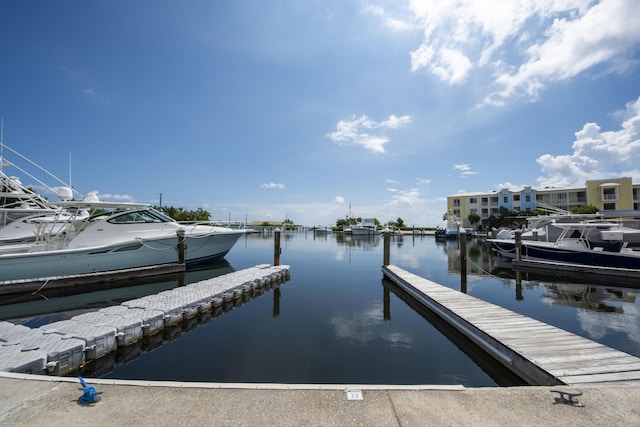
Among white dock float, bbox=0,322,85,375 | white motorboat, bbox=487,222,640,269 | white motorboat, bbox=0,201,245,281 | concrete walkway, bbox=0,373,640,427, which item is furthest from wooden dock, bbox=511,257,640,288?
white dock float, bbox=0,322,85,375

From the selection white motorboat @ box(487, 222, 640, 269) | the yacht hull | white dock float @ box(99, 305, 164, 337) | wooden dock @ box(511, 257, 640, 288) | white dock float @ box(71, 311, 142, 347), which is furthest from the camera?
white motorboat @ box(487, 222, 640, 269)

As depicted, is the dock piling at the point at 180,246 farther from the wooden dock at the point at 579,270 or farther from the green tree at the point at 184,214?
the green tree at the point at 184,214

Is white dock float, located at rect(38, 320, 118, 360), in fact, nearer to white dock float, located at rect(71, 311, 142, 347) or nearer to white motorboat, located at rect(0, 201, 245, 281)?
white dock float, located at rect(71, 311, 142, 347)

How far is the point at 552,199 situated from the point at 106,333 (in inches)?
2624

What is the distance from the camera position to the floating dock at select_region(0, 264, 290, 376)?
4.43 meters

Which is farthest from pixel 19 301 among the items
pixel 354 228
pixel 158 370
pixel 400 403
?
pixel 354 228

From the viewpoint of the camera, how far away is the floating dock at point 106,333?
14.5ft

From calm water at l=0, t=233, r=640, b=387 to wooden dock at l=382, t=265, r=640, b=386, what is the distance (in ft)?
1.34

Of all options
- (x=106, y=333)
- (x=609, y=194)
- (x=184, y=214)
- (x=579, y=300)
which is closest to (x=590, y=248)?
(x=579, y=300)

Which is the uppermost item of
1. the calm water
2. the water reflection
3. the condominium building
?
the condominium building

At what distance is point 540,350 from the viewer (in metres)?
4.71

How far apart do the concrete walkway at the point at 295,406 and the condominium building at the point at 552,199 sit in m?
Result: 41.7

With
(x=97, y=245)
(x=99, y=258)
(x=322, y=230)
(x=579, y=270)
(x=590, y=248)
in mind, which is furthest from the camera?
(x=322, y=230)

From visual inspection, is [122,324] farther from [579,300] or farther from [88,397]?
[579,300]
